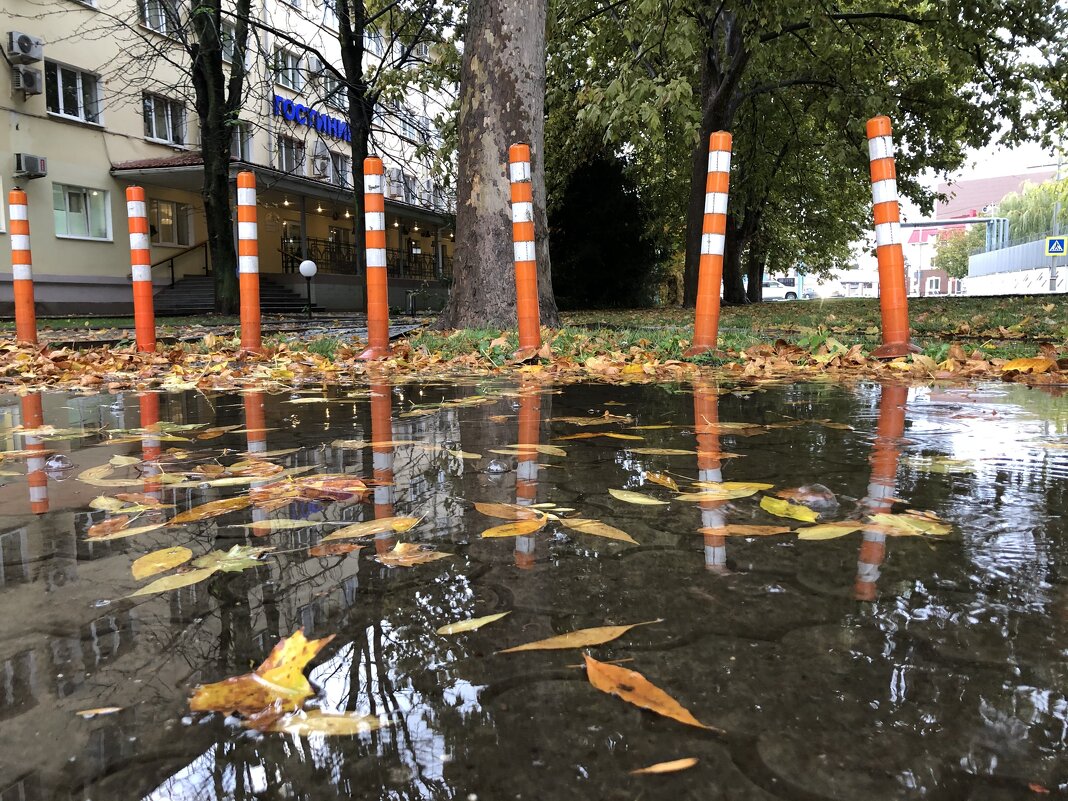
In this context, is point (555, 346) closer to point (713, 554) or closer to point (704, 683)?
point (713, 554)

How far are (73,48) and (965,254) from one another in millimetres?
106376

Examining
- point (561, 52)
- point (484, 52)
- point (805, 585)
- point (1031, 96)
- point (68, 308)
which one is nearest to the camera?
point (805, 585)

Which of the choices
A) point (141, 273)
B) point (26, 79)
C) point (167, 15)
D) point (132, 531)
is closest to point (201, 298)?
point (26, 79)

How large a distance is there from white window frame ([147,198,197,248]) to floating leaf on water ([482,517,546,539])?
26.0 m

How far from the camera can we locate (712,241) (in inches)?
204

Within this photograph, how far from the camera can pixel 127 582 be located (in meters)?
1.39

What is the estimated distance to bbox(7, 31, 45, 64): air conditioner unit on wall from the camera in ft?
62.6

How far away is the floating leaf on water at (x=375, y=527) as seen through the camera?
163 cm

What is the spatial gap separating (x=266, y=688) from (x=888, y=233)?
5.03 m

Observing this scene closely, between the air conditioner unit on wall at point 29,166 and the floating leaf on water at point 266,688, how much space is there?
23330 millimetres

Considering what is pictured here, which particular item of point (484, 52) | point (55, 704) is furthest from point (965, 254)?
point (55, 704)

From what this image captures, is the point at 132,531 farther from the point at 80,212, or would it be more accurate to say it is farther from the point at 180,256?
the point at 180,256

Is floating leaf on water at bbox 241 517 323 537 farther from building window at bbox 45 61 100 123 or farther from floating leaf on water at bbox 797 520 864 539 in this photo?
building window at bbox 45 61 100 123

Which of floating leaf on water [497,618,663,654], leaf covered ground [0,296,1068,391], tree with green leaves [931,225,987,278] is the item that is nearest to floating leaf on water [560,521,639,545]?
floating leaf on water [497,618,663,654]
